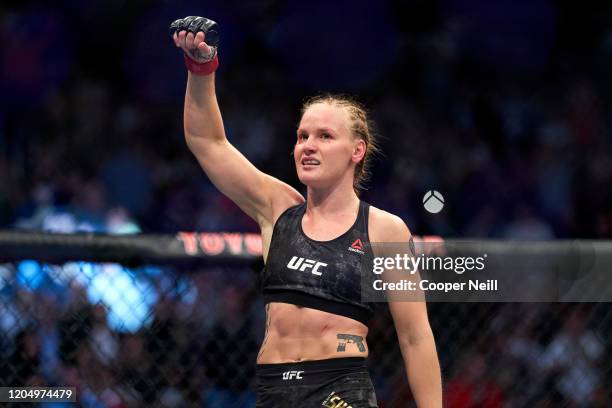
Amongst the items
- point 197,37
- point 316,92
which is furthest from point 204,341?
A: point 316,92

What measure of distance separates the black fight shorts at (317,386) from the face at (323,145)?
1.97 ft

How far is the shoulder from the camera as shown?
2926 mm

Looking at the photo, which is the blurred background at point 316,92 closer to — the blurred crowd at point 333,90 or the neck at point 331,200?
the blurred crowd at point 333,90

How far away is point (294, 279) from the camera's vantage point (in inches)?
111

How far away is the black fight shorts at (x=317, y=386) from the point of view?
271 cm

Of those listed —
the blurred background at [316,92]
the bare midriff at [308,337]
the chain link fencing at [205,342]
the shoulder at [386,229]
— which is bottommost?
the bare midriff at [308,337]

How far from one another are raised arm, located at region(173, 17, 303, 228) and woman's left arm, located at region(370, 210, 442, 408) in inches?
14.5

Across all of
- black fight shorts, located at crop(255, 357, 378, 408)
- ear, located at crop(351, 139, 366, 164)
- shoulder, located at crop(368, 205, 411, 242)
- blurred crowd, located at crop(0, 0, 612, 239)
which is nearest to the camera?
black fight shorts, located at crop(255, 357, 378, 408)

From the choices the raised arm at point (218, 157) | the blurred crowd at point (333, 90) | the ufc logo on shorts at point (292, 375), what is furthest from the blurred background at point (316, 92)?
the ufc logo on shorts at point (292, 375)

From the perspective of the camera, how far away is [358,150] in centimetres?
306

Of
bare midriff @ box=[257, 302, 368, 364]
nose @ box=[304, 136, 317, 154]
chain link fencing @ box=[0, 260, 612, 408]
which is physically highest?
nose @ box=[304, 136, 317, 154]

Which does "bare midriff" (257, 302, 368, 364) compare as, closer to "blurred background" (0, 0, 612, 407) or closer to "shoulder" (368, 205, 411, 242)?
"shoulder" (368, 205, 411, 242)

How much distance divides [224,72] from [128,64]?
31.8 inches

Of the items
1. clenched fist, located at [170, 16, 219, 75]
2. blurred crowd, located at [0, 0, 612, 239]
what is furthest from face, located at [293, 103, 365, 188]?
blurred crowd, located at [0, 0, 612, 239]
